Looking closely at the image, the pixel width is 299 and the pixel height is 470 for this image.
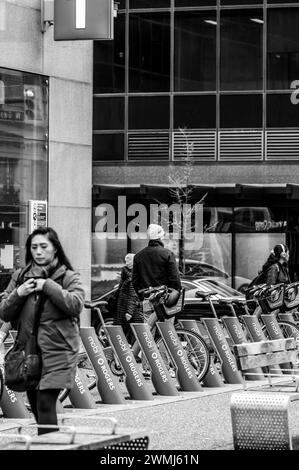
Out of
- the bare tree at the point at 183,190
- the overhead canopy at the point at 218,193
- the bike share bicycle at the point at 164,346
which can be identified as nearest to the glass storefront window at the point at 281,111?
the overhead canopy at the point at 218,193

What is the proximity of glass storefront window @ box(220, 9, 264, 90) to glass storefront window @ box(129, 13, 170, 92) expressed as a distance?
5.28ft

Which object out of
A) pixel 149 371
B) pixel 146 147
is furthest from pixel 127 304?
pixel 146 147

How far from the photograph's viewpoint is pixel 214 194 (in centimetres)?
3497

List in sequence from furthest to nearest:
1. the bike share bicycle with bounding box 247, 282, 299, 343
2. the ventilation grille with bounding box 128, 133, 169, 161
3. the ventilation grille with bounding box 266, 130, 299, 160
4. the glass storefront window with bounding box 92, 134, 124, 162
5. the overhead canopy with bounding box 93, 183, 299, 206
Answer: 1. the glass storefront window with bounding box 92, 134, 124, 162
2. the ventilation grille with bounding box 128, 133, 169, 161
3. the ventilation grille with bounding box 266, 130, 299, 160
4. the overhead canopy with bounding box 93, 183, 299, 206
5. the bike share bicycle with bounding box 247, 282, 299, 343

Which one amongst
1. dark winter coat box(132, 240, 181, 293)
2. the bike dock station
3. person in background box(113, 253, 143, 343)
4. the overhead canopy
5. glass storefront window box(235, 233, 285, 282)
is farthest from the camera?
glass storefront window box(235, 233, 285, 282)

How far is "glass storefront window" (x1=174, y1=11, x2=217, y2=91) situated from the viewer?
35281 mm

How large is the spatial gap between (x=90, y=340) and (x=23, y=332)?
5.12 meters

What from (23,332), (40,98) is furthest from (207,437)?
(40,98)

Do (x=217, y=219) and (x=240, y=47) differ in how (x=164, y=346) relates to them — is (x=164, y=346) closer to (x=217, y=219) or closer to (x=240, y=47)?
(x=217, y=219)

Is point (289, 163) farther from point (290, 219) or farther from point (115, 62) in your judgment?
point (115, 62)

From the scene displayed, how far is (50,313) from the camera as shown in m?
8.68

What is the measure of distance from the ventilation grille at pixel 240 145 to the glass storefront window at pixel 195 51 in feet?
4.84

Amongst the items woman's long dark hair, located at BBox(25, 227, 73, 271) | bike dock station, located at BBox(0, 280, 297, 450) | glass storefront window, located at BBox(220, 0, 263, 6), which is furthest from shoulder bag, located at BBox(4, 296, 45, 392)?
glass storefront window, located at BBox(220, 0, 263, 6)

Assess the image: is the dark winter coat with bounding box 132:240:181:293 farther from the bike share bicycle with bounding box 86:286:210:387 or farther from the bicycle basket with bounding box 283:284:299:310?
the bicycle basket with bounding box 283:284:299:310
